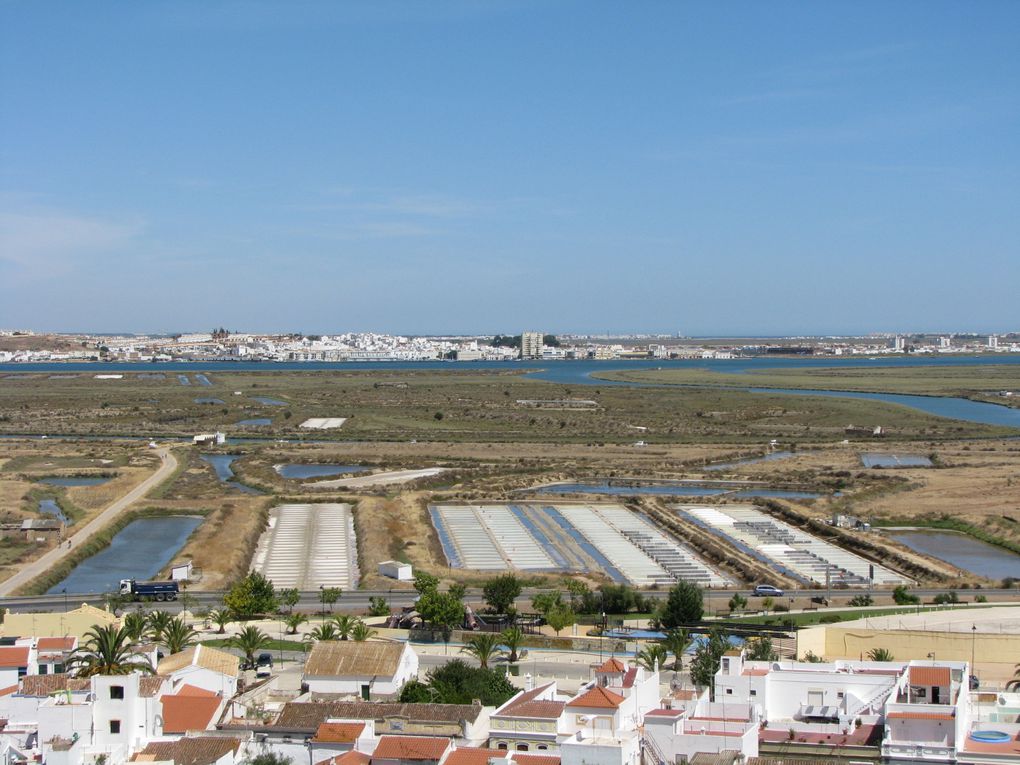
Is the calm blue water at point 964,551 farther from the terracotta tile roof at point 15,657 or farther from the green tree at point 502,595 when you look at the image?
the terracotta tile roof at point 15,657

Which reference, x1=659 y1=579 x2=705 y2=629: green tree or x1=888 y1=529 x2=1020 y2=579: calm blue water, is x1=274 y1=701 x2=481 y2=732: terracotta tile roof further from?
x1=888 y1=529 x2=1020 y2=579: calm blue water

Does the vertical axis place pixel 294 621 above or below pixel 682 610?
below

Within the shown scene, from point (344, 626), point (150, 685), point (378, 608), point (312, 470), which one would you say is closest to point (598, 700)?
point (150, 685)

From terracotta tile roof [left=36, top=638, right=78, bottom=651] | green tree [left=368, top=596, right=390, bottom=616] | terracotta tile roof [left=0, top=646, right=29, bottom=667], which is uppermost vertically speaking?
terracotta tile roof [left=0, top=646, right=29, bottom=667]

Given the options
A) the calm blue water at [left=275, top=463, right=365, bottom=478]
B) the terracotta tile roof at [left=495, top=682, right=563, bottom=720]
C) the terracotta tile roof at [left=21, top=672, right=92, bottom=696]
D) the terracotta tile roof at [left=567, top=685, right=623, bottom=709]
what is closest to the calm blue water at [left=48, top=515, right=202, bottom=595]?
the calm blue water at [left=275, top=463, right=365, bottom=478]

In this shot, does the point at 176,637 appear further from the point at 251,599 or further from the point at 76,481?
the point at 76,481

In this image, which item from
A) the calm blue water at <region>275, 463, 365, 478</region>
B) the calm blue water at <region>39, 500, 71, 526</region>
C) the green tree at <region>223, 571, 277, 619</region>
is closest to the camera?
the green tree at <region>223, 571, 277, 619</region>

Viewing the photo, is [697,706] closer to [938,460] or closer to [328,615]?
[328,615]
